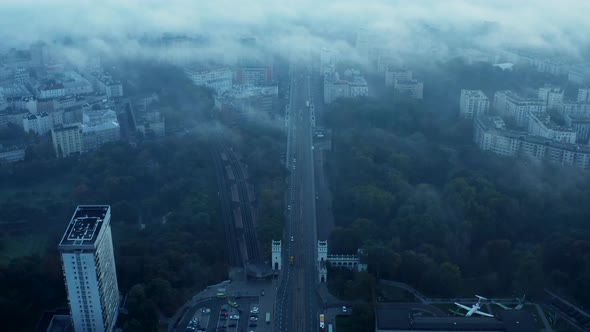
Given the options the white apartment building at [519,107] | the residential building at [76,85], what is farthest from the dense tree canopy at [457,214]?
the residential building at [76,85]

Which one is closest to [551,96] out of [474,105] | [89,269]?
[474,105]

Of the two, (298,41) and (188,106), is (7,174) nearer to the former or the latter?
(188,106)

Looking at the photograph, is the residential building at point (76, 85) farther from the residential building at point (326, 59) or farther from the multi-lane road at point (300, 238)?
the residential building at point (326, 59)

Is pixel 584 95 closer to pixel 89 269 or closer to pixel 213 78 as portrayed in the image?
pixel 213 78

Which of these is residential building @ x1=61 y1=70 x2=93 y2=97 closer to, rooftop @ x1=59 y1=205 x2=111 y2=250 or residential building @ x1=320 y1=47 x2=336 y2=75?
residential building @ x1=320 y1=47 x2=336 y2=75

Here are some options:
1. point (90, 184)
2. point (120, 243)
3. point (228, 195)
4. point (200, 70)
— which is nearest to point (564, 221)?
point (228, 195)
